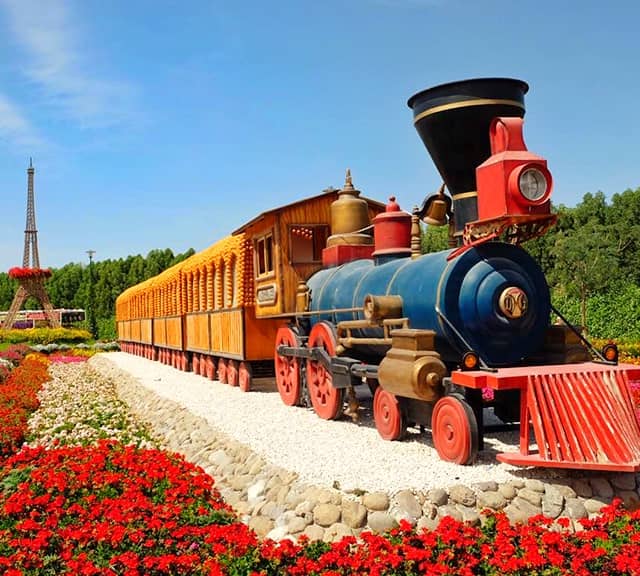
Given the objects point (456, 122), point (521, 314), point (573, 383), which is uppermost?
point (456, 122)

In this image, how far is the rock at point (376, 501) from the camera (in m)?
5.04

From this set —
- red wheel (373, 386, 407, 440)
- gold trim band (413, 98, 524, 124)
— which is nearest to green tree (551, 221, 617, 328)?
red wheel (373, 386, 407, 440)

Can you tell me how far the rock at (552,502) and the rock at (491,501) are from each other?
0.32 metres

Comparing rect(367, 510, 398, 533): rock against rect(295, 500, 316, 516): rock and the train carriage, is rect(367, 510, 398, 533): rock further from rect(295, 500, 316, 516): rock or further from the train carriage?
the train carriage

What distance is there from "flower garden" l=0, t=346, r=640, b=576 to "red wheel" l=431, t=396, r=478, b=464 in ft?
2.90

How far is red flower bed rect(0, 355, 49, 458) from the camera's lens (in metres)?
8.85

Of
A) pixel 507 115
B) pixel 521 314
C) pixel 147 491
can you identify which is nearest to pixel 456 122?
pixel 507 115

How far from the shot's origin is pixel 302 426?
328 inches

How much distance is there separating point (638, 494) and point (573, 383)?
99 centimetres

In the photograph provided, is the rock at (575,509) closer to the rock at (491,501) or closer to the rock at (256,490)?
the rock at (491,501)

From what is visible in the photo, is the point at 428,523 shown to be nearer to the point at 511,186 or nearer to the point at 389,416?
the point at 389,416

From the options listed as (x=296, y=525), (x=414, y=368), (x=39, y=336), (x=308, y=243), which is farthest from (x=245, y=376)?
(x=39, y=336)

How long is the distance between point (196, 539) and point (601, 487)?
3.19 meters

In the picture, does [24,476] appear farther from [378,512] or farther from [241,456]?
[378,512]
